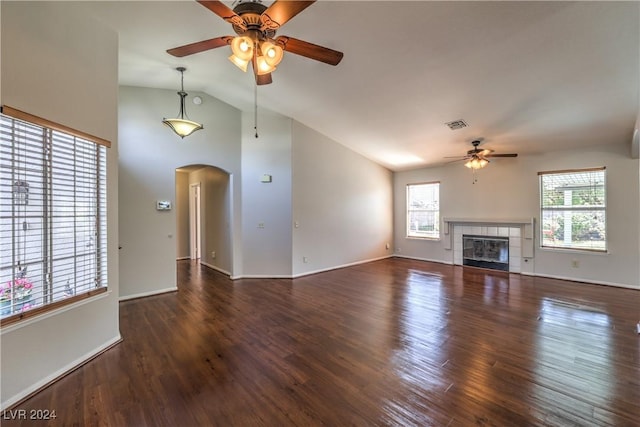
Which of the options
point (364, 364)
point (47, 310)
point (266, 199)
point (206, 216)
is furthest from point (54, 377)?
point (206, 216)

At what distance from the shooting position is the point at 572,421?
67.8 inches

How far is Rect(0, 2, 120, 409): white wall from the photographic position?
6.33ft

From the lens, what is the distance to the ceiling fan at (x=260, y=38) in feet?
5.73

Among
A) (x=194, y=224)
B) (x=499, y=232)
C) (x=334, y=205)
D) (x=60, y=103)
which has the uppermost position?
(x=60, y=103)

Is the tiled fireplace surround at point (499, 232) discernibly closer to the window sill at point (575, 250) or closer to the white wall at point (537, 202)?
the white wall at point (537, 202)

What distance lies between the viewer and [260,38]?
199cm

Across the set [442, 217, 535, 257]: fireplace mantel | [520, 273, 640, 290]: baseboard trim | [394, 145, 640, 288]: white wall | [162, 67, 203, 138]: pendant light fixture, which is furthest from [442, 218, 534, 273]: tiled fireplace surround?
[162, 67, 203, 138]: pendant light fixture

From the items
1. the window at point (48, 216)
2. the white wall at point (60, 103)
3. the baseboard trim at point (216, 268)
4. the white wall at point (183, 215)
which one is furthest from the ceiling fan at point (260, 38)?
the white wall at point (183, 215)

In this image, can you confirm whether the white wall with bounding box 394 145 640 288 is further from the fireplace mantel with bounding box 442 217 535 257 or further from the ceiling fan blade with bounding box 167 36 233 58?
the ceiling fan blade with bounding box 167 36 233 58

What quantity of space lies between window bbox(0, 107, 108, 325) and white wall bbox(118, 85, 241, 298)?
1.72 metres

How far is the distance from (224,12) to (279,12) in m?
0.38

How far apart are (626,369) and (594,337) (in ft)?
2.12

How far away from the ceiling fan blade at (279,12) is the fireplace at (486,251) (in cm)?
631

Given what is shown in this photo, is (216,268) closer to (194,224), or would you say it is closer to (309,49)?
(194,224)
